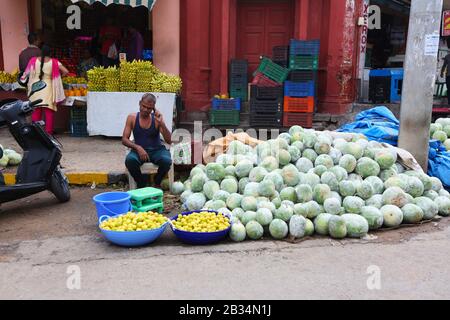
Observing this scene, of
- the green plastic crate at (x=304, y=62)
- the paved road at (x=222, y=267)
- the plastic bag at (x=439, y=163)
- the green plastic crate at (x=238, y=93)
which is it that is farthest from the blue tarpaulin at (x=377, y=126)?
the green plastic crate at (x=238, y=93)

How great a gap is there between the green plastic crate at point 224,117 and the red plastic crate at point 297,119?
1025 mm

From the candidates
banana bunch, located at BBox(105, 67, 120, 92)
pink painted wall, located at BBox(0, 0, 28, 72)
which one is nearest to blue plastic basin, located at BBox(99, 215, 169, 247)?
banana bunch, located at BBox(105, 67, 120, 92)

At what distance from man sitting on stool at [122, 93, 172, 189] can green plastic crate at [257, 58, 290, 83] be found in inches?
175

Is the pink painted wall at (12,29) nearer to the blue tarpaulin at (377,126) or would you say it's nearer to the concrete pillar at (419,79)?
the blue tarpaulin at (377,126)

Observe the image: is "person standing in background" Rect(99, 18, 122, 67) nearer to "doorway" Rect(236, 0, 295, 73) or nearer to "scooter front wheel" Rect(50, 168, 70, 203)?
"doorway" Rect(236, 0, 295, 73)

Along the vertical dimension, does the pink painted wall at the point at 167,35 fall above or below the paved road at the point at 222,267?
above

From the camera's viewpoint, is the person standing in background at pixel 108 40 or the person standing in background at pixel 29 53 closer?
the person standing in background at pixel 29 53

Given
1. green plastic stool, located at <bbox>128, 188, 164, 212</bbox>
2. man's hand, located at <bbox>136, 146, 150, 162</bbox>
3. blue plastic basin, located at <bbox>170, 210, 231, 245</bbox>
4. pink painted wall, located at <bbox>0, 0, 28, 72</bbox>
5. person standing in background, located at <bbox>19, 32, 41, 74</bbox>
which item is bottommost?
blue plastic basin, located at <bbox>170, 210, 231, 245</bbox>

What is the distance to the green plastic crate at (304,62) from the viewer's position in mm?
9805

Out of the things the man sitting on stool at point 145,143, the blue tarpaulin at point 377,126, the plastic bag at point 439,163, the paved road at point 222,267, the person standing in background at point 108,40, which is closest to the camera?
the paved road at point 222,267

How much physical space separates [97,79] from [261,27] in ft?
13.6

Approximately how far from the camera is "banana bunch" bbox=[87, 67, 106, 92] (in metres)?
9.00

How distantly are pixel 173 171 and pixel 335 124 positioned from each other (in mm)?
5152
